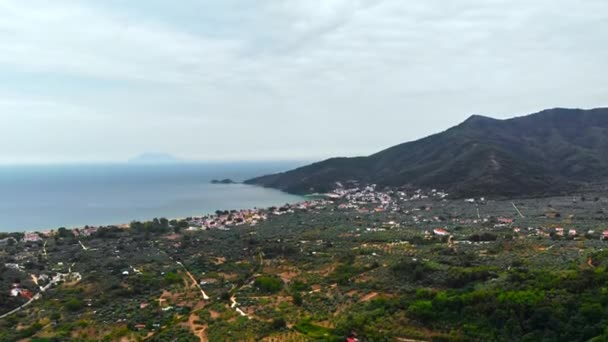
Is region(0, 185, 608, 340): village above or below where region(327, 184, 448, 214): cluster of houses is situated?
below

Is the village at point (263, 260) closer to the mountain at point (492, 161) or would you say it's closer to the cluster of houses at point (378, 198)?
the cluster of houses at point (378, 198)

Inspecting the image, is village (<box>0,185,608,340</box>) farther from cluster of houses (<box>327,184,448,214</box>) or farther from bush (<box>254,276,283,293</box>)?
cluster of houses (<box>327,184,448,214</box>)

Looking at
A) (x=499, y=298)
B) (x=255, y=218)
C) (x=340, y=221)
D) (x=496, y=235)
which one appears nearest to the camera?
(x=499, y=298)

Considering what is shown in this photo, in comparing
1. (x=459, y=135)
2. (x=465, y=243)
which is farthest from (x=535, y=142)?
(x=465, y=243)

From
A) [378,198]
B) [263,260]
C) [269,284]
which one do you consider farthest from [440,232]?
[378,198]

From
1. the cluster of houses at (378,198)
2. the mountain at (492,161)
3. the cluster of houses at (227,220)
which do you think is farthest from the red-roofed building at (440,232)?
the mountain at (492,161)

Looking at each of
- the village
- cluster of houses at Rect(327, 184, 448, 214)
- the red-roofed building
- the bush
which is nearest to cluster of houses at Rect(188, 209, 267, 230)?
the village

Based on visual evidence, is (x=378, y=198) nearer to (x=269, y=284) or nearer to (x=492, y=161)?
(x=492, y=161)

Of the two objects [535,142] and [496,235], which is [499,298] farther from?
[535,142]
